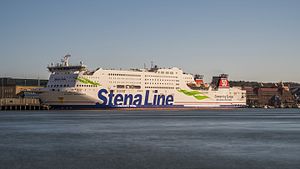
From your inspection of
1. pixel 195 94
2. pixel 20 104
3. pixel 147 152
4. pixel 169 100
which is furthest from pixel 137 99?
pixel 147 152

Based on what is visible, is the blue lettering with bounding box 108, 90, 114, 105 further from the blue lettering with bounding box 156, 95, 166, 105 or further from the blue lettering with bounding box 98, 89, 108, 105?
the blue lettering with bounding box 156, 95, 166, 105

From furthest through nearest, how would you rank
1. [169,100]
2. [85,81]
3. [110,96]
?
1. [169,100]
2. [110,96]
3. [85,81]

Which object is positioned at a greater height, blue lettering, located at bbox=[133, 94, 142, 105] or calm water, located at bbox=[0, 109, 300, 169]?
blue lettering, located at bbox=[133, 94, 142, 105]

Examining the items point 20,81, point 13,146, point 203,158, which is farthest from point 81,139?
point 20,81

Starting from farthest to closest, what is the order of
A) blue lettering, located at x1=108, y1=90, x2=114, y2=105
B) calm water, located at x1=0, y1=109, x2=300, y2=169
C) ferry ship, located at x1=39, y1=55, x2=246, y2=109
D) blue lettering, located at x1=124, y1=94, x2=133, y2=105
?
blue lettering, located at x1=124, y1=94, x2=133, y2=105, blue lettering, located at x1=108, y1=90, x2=114, y2=105, ferry ship, located at x1=39, y1=55, x2=246, y2=109, calm water, located at x1=0, y1=109, x2=300, y2=169

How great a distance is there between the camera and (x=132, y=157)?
25344 millimetres

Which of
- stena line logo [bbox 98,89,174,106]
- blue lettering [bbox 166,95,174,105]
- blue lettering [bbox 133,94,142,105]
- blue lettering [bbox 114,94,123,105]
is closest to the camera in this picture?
stena line logo [bbox 98,89,174,106]

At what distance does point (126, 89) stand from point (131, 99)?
227 centimetres

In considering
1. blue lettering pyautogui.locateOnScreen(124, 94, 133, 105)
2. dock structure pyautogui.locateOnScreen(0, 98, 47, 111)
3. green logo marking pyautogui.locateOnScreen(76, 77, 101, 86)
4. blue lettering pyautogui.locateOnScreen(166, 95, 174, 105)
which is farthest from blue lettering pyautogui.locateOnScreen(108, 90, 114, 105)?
dock structure pyautogui.locateOnScreen(0, 98, 47, 111)

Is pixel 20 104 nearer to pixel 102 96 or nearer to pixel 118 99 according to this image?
pixel 102 96

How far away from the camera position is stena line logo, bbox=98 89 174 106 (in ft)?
333

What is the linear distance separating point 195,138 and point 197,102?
85018 millimetres

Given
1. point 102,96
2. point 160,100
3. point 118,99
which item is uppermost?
point 102,96

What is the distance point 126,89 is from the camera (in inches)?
4193
